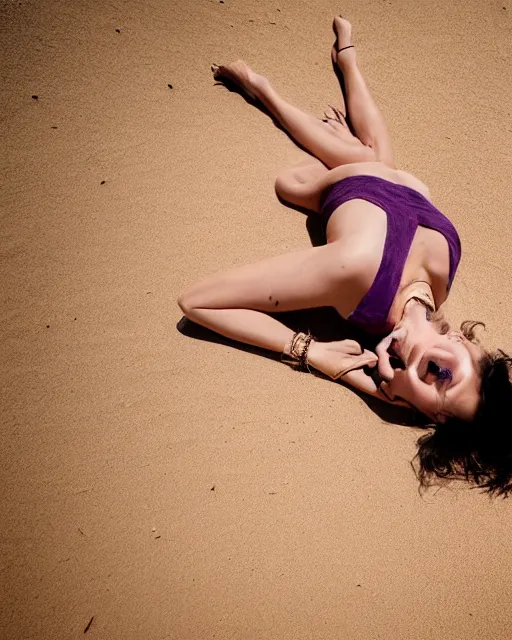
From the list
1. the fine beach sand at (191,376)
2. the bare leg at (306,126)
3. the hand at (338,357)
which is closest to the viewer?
the fine beach sand at (191,376)

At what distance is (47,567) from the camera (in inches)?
65.6

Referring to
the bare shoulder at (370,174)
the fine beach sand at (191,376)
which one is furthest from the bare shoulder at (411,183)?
the fine beach sand at (191,376)

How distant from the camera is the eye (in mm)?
1779

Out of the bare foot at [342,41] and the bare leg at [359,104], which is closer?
the bare leg at [359,104]

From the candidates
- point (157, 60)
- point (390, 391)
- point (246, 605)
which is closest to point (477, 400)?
point (390, 391)

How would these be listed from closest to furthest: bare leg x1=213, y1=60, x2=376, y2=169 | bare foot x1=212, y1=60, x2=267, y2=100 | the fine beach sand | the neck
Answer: the fine beach sand, the neck, bare leg x1=213, y1=60, x2=376, y2=169, bare foot x1=212, y1=60, x2=267, y2=100

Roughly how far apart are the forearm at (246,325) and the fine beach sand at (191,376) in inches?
4.6

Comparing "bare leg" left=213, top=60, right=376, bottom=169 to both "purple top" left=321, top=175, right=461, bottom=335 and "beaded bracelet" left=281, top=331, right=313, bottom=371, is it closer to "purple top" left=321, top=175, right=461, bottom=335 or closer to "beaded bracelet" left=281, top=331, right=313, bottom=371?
"purple top" left=321, top=175, right=461, bottom=335

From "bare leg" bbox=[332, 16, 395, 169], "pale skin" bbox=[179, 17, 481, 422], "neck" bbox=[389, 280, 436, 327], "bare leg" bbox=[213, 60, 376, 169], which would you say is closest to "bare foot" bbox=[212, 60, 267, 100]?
"bare leg" bbox=[213, 60, 376, 169]

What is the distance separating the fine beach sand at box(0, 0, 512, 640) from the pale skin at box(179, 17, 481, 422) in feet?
0.53

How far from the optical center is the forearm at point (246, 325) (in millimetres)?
1958

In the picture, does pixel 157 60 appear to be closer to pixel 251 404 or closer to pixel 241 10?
pixel 241 10

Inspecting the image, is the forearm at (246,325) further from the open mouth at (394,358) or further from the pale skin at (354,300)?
the open mouth at (394,358)

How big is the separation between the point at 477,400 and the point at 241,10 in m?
2.39
